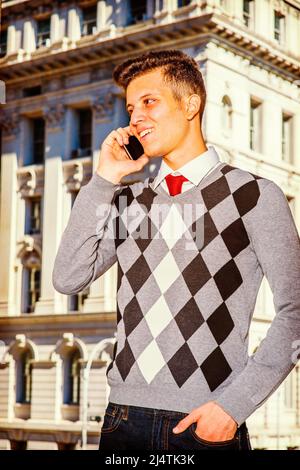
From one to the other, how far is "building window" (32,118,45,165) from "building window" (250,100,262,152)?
717 centimetres

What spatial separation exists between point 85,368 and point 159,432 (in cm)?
1561

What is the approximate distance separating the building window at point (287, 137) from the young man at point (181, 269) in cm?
781

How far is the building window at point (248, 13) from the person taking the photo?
11.8m

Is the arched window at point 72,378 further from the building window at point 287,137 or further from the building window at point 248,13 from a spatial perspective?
the building window at point 248,13

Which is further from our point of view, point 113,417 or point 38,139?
Answer: point 38,139

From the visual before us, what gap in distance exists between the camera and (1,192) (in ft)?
63.9

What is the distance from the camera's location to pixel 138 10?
52.6 ft

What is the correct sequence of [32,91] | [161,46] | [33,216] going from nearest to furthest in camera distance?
[161,46], [33,216], [32,91]

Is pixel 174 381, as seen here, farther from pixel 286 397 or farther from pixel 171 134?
pixel 286 397

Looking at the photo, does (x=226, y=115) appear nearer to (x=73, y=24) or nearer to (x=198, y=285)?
(x=73, y=24)

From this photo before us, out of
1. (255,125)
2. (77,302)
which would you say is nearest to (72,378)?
(77,302)

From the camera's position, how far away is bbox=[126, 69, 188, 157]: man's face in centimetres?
355

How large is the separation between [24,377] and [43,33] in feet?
21.0

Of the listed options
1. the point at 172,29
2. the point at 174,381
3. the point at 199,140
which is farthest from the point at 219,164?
the point at 172,29
